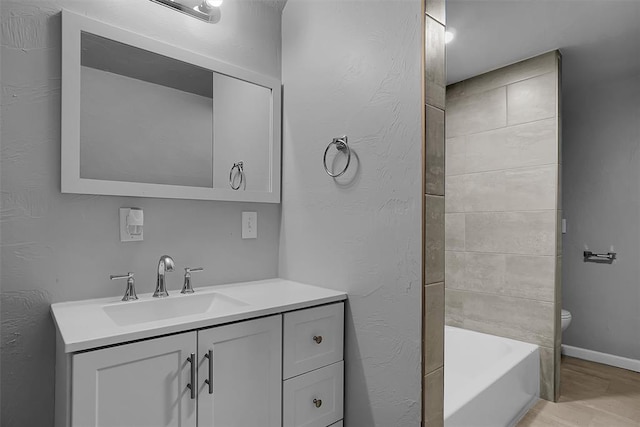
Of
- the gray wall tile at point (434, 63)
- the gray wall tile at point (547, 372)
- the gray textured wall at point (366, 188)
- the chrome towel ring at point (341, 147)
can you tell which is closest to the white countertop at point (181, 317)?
the gray textured wall at point (366, 188)

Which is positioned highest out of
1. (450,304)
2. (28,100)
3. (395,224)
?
(28,100)

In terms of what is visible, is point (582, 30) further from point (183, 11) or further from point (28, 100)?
point (28, 100)

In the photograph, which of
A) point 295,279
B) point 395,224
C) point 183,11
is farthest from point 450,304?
point 183,11

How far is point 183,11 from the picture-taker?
5.21 feet

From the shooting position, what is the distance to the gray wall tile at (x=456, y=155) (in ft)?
9.69

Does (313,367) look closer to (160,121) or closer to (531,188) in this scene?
(160,121)

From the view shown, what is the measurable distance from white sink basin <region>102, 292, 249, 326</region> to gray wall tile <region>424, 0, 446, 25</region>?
48.9 inches

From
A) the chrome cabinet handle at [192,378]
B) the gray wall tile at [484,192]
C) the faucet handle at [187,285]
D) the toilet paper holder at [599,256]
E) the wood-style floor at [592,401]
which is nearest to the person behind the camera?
the chrome cabinet handle at [192,378]

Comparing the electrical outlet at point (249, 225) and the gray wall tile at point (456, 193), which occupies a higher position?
the gray wall tile at point (456, 193)

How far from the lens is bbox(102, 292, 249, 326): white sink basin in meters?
1.36

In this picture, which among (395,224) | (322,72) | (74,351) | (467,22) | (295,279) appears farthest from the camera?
(467,22)

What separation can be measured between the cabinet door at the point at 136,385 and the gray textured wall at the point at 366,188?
676 mm

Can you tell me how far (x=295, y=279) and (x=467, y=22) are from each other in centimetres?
174

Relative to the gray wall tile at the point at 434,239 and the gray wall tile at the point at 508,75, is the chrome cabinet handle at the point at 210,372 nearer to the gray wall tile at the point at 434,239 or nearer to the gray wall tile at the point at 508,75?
the gray wall tile at the point at 434,239
